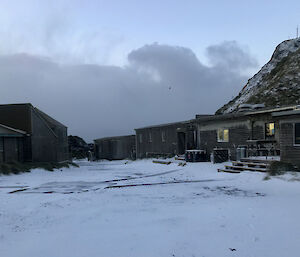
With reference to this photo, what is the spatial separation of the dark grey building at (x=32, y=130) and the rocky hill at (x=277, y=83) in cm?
3567

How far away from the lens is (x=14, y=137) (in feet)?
68.4

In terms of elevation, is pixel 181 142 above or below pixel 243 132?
below

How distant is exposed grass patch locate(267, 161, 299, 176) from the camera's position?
1228 cm

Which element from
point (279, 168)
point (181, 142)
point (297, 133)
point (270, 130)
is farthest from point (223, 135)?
point (279, 168)

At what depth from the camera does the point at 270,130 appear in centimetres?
1833

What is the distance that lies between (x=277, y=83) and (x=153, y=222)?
56453mm

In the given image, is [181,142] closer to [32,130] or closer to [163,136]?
[163,136]

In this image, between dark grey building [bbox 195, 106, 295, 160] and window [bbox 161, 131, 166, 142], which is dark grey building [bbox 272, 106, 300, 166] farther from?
window [bbox 161, 131, 166, 142]

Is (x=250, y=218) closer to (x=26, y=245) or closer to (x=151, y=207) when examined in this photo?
(x=151, y=207)

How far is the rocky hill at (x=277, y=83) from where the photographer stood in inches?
1919

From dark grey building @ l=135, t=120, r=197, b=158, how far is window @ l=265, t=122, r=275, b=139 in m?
7.58

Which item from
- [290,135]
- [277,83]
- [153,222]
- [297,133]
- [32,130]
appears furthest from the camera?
[277,83]

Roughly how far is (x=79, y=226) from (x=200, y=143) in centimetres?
1914

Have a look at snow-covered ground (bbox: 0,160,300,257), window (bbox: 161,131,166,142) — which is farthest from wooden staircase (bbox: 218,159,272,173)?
window (bbox: 161,131,166,142)
